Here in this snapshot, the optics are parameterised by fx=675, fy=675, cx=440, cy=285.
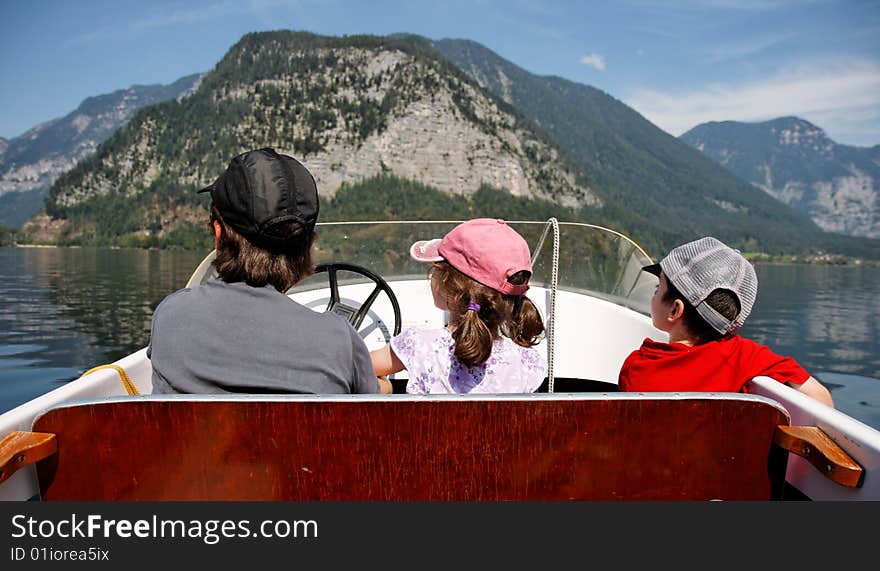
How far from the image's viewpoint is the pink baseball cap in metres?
2.07

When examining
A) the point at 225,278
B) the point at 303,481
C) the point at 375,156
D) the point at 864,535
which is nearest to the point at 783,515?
the point at 864,535

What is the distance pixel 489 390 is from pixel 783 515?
1.00 m

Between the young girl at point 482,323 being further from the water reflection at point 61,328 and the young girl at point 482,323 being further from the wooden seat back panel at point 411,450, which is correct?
the water reflection at point 61,328

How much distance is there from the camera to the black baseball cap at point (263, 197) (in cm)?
159

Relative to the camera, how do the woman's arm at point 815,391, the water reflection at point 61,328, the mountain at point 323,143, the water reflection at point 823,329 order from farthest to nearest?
the mountain at point 323,143
the water reflection at point 823,329
the water reflection at point 61,328
the woman's arm at point 815,391

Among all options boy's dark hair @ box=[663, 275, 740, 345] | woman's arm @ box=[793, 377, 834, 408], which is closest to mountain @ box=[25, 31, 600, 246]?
boy's dark hair @ box=[663, 275, 740, 345]

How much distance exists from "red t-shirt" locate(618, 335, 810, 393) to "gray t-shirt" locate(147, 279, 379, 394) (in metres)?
0.92

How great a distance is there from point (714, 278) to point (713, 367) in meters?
0.25

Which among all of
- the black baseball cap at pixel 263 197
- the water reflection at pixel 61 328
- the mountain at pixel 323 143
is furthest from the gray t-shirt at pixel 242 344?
the mountain at pixel 323 143

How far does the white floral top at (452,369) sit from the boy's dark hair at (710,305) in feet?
1.51

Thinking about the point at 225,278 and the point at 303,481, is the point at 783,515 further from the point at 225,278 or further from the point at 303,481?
the point at 225,278

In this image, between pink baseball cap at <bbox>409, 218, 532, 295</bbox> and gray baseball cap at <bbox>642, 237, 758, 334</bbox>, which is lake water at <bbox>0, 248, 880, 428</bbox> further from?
gray baseball cap at <bbox>642, 237, 758, 334</bbox>

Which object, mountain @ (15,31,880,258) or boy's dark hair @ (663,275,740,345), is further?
mountain @ (15,31,880,258)

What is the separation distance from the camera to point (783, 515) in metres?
1.24
